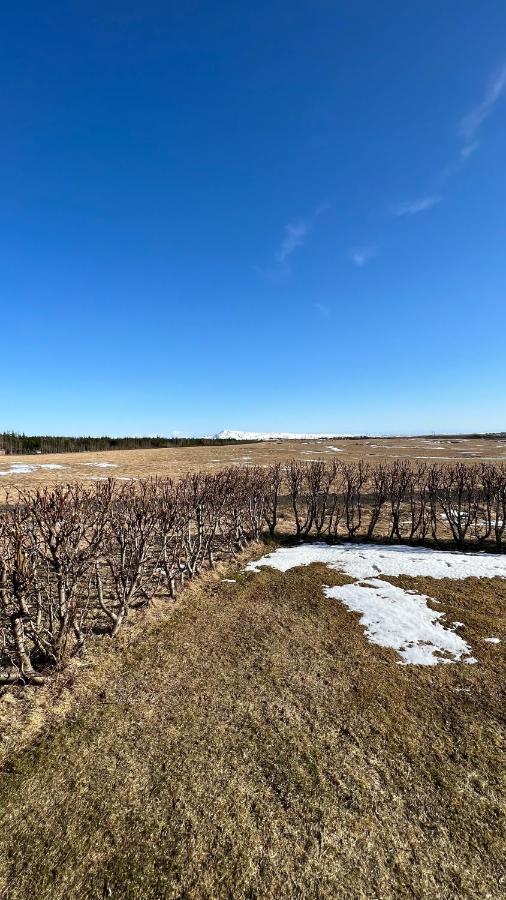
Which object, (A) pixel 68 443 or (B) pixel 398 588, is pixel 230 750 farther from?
(A) pixel 68 443

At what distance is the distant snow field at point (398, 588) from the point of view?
6746 mm

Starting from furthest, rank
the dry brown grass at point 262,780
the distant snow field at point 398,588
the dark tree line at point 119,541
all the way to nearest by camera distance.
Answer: the distant snow field at point 398,588, the dark tree line at point 119,541, the dry brown grass at point 262,780

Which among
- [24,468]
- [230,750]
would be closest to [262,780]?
[230,750]

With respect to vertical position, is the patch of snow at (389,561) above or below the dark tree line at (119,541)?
below

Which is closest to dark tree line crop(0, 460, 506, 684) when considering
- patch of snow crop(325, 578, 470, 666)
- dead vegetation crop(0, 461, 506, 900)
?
dead vegetation crop(0, 461, 506, 900)

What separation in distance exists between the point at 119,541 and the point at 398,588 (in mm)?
6292

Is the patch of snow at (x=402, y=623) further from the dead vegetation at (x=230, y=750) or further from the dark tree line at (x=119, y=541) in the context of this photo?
the dark tree line at (x=119, y=541)

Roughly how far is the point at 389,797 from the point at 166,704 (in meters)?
2.81

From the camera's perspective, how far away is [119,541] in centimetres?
721

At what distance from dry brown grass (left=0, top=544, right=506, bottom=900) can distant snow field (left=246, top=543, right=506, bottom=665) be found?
380 millimetres

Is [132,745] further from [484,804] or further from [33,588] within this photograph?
[484,804]

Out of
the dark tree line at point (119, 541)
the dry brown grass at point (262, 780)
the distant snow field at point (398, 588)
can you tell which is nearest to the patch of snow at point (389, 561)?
the distant snow field at point (398, 588)

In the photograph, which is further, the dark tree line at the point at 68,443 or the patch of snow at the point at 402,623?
the dark tree line at the point at 68,443

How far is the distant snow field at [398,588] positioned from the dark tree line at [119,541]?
1385 millimetres
